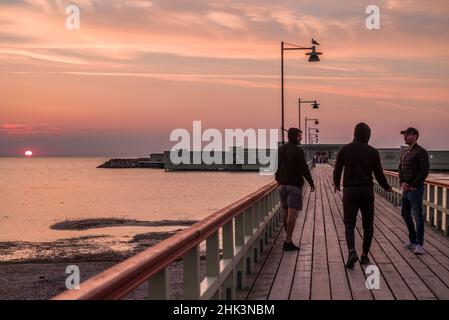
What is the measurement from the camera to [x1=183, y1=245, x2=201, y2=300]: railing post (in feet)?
14.6

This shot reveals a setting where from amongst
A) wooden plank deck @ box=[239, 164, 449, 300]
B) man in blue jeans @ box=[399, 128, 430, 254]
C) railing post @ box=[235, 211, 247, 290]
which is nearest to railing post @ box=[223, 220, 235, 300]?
wooden plank deck @ box=[239, 164, 449, 300]

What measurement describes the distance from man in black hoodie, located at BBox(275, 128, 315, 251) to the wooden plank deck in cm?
83

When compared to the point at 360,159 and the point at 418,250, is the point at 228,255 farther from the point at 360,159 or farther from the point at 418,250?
the point at 418,250

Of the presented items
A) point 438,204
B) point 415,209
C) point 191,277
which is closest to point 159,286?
point 191,277

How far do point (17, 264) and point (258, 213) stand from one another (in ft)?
51.2

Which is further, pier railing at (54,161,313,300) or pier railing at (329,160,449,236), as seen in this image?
pier railing at (329,160,449,236)

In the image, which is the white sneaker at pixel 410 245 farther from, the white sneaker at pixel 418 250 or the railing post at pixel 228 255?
the railing post at pixel 228 255

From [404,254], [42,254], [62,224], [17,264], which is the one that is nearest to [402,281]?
[404,254]

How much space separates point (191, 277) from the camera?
4465 mm

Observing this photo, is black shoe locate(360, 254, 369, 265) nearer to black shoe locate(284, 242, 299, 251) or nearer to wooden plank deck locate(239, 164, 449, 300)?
wooden plank deck locate(239, 164, 449, 300)

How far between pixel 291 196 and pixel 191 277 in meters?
5.13

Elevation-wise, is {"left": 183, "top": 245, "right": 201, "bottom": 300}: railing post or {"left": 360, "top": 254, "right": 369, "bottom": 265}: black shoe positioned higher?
{"left": 183, "top": 245, "right": 201, "bottom": 300}: railing post

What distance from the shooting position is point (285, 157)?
9.38 meters

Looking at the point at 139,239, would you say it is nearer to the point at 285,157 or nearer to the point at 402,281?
the point at 285,157
